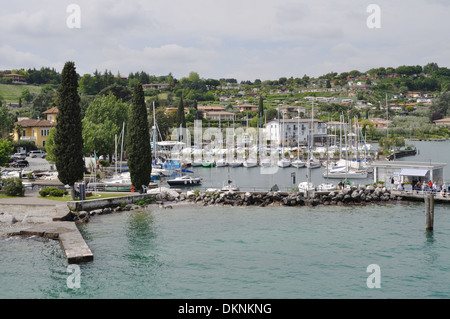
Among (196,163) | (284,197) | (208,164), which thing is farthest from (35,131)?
(284,197)

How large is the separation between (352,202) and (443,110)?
17004 cm

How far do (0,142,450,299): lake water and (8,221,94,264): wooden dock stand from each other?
Result: 0.58m

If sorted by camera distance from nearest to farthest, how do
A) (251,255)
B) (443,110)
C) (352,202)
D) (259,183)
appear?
(251,255) < (352,202) < (259,183) < (443,110)

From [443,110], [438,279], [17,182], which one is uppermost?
[443,110]

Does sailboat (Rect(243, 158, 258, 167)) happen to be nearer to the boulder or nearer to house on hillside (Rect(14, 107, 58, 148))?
house on hillside (Rect(14, 107, 58, 148))

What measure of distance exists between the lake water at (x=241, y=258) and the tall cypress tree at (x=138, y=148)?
6579mm

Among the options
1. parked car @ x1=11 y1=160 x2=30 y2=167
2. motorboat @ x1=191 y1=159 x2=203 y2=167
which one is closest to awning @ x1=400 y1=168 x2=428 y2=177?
motorboat @ x1=191 y1=159 x2=203 y2=167

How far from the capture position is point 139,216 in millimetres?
35562

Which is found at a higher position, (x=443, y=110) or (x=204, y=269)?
(x=443, y=110)

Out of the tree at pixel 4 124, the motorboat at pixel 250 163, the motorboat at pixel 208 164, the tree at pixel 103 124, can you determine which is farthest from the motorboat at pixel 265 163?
the tree at pixel 4 124

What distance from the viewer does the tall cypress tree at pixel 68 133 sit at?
3678 centimetres
